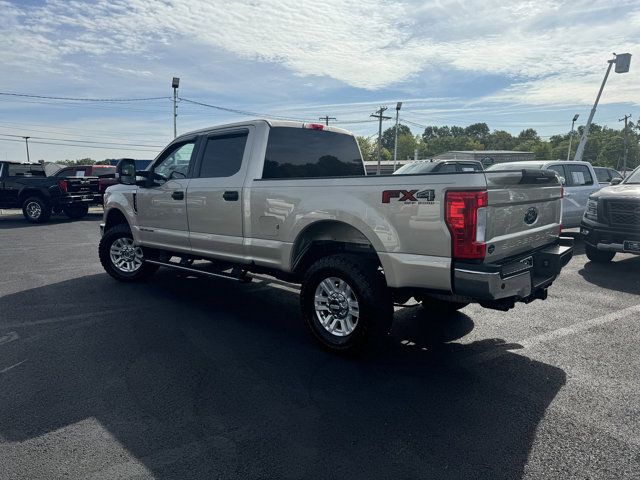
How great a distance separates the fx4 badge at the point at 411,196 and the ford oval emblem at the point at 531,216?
104 centimetres

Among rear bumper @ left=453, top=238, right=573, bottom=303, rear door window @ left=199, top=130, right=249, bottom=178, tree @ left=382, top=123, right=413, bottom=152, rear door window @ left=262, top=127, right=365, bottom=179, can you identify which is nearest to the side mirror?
rear door window @ left=199, top=130, right=249, bottom=178

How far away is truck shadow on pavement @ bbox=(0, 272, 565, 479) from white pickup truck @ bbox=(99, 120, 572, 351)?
539mm

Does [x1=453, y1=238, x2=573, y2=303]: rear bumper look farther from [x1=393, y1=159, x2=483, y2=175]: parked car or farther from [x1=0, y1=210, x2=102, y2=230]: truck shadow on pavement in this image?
[x1=0, y1=210, x2=102, y2=230]: truck shadow on pavement

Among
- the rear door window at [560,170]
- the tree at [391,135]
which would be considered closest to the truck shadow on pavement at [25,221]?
the rear door window at [560,170]

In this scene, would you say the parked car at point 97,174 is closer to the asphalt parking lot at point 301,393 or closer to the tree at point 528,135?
the asphalt parking lot at point 301,393

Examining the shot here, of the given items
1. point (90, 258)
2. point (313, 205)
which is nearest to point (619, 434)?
point (313, 205)

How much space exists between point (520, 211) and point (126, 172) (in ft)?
16.0

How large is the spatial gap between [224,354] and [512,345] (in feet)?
8.93

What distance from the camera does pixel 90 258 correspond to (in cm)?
891

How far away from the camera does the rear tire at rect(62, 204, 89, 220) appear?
1603 cm

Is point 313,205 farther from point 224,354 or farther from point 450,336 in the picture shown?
point 450,336

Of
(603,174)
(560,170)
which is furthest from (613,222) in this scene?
(603,174)

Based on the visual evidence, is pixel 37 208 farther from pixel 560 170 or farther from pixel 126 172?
pixel 560 170

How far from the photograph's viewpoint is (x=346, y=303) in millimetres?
4094
